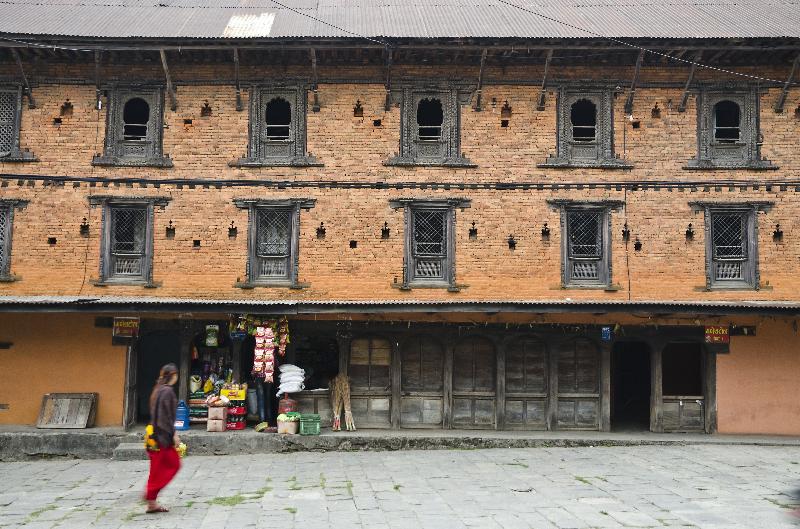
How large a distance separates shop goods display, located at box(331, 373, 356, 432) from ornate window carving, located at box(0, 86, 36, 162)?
355 inches

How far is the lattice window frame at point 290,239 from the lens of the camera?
16781mm

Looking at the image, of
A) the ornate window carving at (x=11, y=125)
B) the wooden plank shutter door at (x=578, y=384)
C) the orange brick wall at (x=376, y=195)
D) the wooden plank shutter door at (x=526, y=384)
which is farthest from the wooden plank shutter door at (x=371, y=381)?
the ornate window carving at (x=11, y=125)

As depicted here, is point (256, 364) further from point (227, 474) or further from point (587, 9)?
point (587, 9)

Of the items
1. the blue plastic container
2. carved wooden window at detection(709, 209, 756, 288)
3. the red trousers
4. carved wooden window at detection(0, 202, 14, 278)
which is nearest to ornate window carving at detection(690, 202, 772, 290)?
carved wooden window at detection(709, 209, 756, 288)

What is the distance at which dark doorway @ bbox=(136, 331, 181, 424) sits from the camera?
1788 cm

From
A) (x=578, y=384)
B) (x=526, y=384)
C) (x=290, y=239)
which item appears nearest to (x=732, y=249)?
(x=578, y=384)

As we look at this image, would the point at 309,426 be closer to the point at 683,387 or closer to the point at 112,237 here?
the point at 112,237

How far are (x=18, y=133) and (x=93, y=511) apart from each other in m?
10.9

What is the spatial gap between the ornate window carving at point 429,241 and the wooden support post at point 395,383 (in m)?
1.58

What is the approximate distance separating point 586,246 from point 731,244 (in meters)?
3.54


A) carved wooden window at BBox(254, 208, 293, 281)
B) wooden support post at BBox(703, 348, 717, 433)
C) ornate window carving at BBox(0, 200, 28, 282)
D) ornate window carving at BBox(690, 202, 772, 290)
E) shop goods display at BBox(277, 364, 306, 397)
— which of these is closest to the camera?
shop goods display at BBox(277, 364, 306, 397)

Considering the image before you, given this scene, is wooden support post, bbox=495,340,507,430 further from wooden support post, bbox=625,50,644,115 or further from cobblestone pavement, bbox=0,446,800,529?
wooden support post, bbox=625,50,644,115

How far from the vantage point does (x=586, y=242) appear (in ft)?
56.2

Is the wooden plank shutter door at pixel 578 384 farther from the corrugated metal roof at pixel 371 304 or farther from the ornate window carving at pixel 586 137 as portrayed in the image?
the ornate window carving at pixel 586 137
